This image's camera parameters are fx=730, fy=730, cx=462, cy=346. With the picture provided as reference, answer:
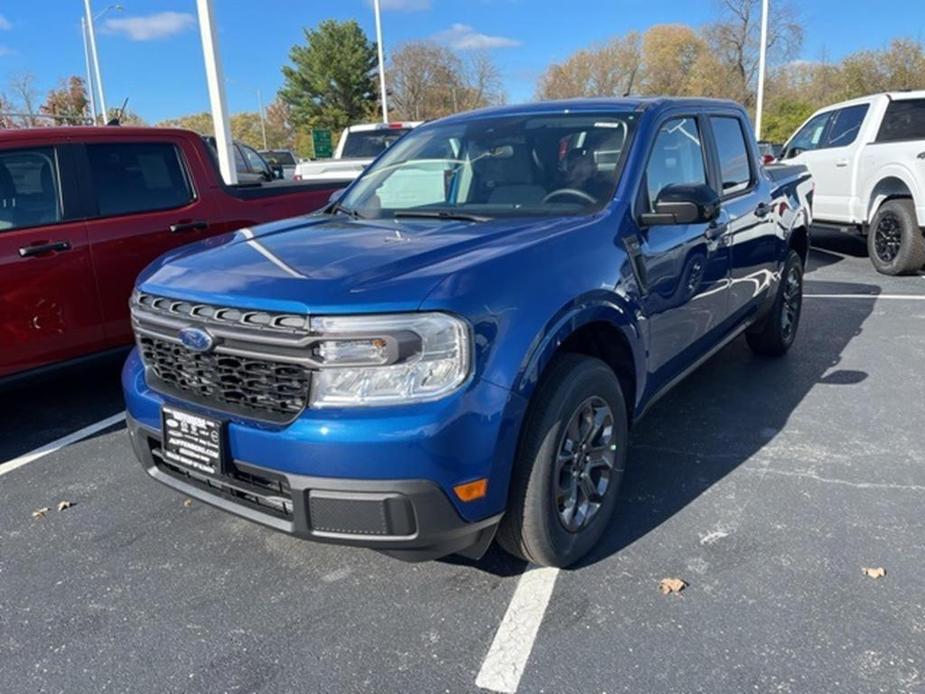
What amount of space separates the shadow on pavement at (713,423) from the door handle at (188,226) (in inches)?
131

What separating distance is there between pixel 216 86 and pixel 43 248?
5.07 metres

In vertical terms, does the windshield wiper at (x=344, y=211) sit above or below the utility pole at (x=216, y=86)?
below

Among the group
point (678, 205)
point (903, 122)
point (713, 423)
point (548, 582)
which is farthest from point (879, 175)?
point (548, 582)

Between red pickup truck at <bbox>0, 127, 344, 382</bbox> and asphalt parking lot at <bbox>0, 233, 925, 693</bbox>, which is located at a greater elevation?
red pickup truck at <bbox>0, 127, 344, 382</bbox>

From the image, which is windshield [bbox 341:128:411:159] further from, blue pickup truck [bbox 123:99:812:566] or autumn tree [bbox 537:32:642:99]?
autumn tree [bbox 537:32:642:99]

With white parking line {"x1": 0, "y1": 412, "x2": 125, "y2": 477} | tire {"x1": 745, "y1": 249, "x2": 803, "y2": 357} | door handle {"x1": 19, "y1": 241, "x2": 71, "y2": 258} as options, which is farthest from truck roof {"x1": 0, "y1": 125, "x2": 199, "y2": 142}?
tire {"x1": 745, "y1": 249, "x2": 803, "y2": 357}

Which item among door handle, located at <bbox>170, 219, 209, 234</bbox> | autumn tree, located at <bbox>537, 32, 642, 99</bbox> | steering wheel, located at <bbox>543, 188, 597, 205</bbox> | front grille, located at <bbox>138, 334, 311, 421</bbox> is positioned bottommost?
front grille, located at <bbox>138, 334, 311, 421</bbox>

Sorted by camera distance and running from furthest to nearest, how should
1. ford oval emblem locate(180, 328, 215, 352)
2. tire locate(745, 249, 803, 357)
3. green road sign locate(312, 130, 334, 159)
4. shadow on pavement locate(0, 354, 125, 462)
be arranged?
green road sign locate(312, 130, 334, 159)
tire locate(745, 249, 803, 357)
shadow on pavement locate(0, 354, 125, 462)
ford oval emblem locate(180, 328, 215, 352)

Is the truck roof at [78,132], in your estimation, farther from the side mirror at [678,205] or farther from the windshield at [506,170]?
the side mirror at [678,205]

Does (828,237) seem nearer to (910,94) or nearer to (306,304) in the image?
(910,94)

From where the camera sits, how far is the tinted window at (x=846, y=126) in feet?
30.0

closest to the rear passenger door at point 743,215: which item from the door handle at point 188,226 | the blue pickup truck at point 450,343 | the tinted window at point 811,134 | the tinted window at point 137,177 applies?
the blue pickup truck at point 450,343

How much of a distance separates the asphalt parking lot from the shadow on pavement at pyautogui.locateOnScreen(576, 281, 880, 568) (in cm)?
2

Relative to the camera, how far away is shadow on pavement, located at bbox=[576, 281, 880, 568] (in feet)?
11.1
